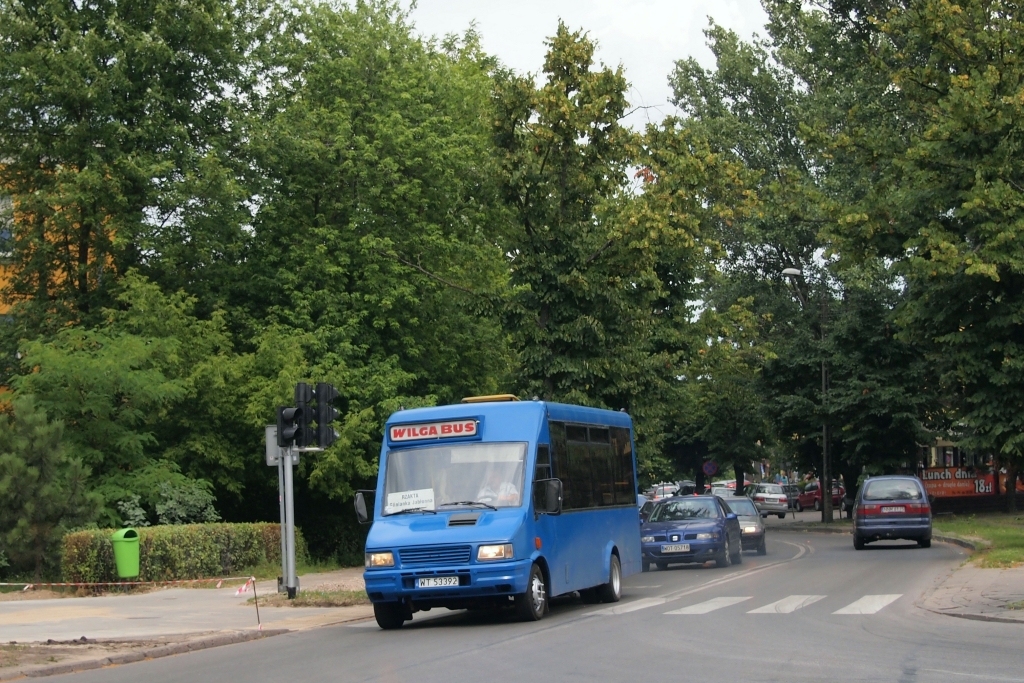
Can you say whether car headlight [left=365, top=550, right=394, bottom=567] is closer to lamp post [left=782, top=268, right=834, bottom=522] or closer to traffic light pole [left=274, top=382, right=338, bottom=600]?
traffic light pole [left=274, top=382, right=338, bottom=600]

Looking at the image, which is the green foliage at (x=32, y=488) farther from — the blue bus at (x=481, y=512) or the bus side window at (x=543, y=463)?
the bus side window at (x=543, y=463)

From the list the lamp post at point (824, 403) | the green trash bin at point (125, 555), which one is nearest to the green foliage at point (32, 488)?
the green trash bin at point (125, 555)

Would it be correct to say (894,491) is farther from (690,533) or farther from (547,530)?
(547,530)

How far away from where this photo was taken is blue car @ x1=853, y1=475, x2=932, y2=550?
103 ft

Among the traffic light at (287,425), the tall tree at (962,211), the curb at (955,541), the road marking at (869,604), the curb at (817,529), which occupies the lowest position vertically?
the curb at (817,529)

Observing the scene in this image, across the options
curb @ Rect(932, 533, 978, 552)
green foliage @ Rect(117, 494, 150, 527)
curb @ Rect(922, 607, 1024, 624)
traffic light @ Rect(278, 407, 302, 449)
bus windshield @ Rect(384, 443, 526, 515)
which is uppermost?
traffic light @ Rect(278, 407, 302, 449)

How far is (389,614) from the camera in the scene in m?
15.9

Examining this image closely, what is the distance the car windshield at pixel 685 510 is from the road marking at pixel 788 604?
847cm

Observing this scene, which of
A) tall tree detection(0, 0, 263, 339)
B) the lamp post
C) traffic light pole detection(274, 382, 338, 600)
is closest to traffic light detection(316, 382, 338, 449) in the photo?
traffic light pole detection(274, 382, 338, 600)

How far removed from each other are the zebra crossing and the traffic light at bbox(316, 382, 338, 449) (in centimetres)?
465

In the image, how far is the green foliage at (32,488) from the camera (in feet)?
75.9

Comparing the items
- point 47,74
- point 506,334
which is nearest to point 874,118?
point 506,334

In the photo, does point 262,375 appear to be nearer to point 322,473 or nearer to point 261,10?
point 322,473

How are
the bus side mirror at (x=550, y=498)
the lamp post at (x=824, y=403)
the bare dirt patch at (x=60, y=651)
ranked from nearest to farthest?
the bare dirt patch at (x=60, y=651)
the bus side mirror at (x=550, y=498)
the lamp post at (x=824, y=403)
